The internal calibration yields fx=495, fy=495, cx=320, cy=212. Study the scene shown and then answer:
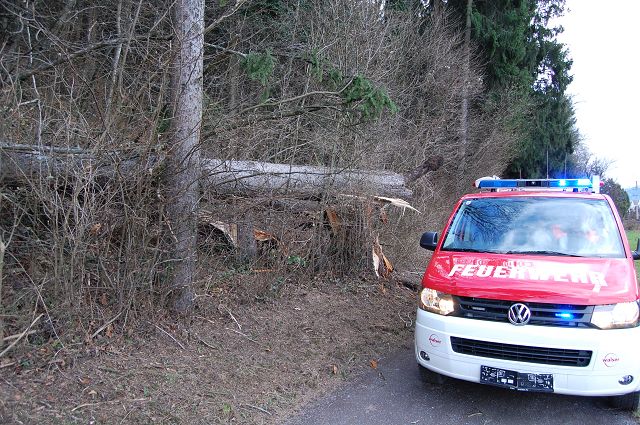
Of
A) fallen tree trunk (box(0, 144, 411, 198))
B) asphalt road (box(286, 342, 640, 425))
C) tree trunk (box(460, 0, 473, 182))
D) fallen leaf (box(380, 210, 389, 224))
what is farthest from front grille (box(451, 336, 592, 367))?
tree trunk (box(460, 0, 473, 182))

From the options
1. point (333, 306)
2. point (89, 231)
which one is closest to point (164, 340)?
point (89, 231)

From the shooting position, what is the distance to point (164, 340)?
5191 millimetres

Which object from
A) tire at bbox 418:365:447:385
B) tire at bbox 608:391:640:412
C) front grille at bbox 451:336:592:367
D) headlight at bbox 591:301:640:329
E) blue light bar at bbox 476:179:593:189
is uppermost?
blue light bar at bbox 476:179:593:189

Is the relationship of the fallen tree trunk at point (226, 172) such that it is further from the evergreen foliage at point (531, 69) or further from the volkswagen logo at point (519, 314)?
the evergreen foliage at point (531, 69)

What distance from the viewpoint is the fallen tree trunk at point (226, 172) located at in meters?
→ 4.33

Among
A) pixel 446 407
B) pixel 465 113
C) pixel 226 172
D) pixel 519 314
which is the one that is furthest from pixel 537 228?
pixel 465 113

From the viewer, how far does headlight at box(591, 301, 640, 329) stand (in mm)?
4012

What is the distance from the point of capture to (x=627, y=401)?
430 centimetres

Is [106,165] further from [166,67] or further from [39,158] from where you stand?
[166,67]

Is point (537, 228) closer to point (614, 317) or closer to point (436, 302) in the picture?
point (614, 317)

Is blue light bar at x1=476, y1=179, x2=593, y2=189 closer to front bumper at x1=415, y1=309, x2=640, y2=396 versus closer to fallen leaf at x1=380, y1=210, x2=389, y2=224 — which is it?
front bumper at x1=415, y1=309, x2=640, y2=396

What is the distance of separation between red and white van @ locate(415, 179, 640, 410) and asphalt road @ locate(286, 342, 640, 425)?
0.69ft

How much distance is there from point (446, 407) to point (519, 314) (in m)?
1.12

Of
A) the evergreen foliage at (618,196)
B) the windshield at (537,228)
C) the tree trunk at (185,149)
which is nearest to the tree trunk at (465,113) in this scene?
the windshield at (537,228)
